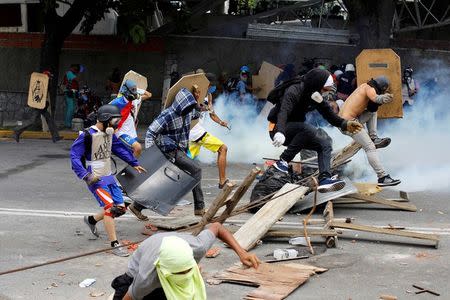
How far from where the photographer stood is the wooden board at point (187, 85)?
9.58 metres

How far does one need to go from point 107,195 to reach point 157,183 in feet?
2.20

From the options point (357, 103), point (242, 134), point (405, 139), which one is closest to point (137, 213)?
point (357, 103)

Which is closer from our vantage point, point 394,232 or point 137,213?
point 394,232

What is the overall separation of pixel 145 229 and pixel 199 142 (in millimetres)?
2407

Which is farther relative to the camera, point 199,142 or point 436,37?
point 436,37

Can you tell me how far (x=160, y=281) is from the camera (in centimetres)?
466

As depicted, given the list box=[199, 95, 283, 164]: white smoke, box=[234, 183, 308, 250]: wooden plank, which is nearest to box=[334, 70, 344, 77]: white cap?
box=[199, 95, 283, 164]: white smoke

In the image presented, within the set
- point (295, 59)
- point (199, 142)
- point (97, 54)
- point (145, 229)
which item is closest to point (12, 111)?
point (97, 54)

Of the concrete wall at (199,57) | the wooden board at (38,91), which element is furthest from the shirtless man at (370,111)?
the concrete wall at (199,57)

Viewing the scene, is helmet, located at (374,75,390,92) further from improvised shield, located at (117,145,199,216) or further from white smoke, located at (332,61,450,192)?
improvised shield, located at (117,145,199,216)

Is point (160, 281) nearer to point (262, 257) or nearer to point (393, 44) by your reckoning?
point (262, 257)

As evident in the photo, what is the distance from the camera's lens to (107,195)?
8.12 metres

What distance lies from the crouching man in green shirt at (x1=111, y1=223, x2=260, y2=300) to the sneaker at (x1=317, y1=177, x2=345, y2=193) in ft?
13.1

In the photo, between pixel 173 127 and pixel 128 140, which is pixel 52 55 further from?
pixel 173 127
